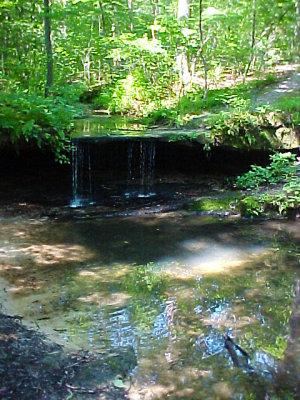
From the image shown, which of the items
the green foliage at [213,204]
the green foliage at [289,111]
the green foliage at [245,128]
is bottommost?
the green foliage at [213,204]

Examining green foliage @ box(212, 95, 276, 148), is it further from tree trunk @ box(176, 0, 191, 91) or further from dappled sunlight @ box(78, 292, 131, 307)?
dappled sunlight @ box(78, 292, 131, 307)

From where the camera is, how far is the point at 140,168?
10305 mm

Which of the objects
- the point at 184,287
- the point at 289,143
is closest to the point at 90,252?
the point at 184,287

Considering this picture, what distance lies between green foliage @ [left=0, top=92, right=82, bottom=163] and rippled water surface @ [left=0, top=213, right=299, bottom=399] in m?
1.74

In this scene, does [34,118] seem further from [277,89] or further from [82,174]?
[277,89]

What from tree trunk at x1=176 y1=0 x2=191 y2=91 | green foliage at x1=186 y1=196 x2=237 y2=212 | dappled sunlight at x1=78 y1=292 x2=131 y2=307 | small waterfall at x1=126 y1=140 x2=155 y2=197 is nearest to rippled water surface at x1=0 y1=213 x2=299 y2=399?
dappled sunlight at x1=78 y1=292 x2=131 y2=307

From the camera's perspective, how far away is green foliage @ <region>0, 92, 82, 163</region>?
313 inches

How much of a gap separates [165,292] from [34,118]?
496cm

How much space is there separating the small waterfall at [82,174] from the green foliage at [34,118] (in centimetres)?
101

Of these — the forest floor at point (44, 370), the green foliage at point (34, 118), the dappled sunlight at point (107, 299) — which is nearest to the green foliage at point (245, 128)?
the green foliage at point (34, 118)

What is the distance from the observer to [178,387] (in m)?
3.33

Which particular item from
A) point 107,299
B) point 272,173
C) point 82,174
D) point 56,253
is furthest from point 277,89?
point 107,299

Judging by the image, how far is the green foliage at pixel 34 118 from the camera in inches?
313

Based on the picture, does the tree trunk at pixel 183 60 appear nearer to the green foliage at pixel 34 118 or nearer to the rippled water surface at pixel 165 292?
the green foliage at pixel 34 118
